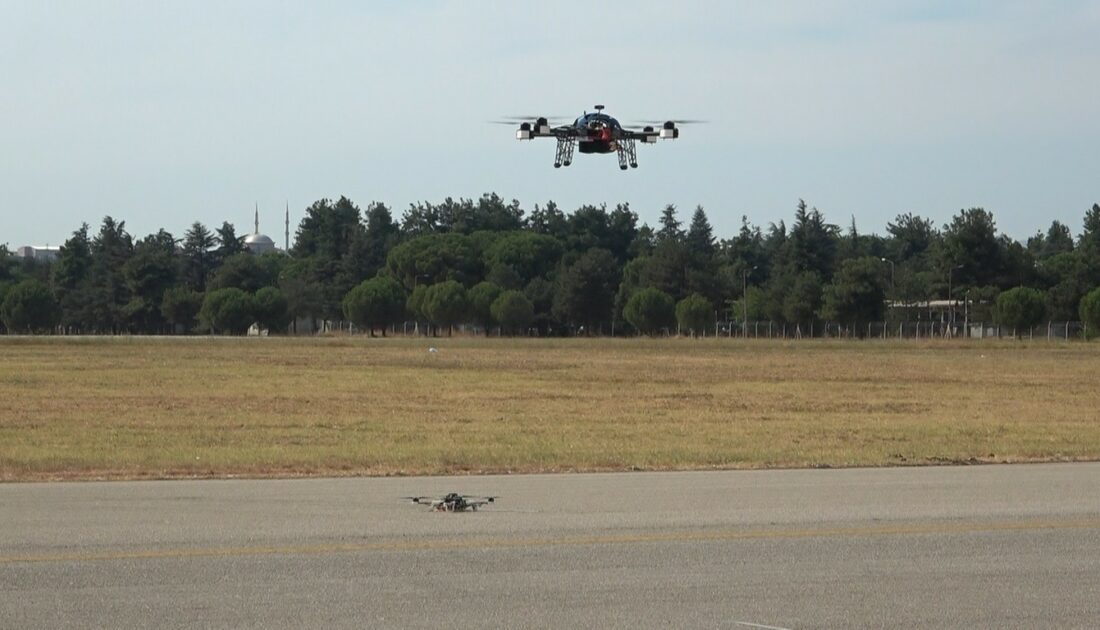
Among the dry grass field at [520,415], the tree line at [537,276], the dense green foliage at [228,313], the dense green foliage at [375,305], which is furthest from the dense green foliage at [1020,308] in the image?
the dense green foliage at [228,313]

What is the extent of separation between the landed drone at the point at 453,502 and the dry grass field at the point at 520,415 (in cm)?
344

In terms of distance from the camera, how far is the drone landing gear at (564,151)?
158 feet

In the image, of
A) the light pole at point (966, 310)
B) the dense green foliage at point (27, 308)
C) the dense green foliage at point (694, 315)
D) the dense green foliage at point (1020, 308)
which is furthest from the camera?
the dense green foliage at point (27, 308)

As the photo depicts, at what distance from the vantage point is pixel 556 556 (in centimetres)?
1135

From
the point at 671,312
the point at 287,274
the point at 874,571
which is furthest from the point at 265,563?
the point at 287,274

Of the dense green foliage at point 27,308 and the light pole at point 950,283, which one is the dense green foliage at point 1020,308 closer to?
the light pole at point 950,283

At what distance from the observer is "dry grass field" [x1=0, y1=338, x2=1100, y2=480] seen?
2011cm

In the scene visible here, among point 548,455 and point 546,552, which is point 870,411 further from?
point 546,552

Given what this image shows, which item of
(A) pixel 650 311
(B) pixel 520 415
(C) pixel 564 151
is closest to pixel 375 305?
(A) pixel 650 311

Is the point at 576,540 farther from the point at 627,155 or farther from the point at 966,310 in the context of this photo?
the point at 966,310

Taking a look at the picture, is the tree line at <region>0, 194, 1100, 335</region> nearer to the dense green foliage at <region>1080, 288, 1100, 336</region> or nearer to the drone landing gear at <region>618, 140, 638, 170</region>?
the dense green foliage at <region>1080, 288, 1100, 336</region>

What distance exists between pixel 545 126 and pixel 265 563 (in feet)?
125

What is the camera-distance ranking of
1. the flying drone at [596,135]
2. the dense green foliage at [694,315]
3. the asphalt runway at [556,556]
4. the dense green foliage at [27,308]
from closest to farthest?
the asphalt runway at [556,556] < the flying drone at [596,135] < the dense green foliage at [694,315] < the dense green foliage at [27,308]

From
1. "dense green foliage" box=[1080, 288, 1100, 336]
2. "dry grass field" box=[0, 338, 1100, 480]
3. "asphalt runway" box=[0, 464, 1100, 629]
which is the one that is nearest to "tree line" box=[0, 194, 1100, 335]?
"dense green foliage" box=[1080, 288, 1100, 336]
